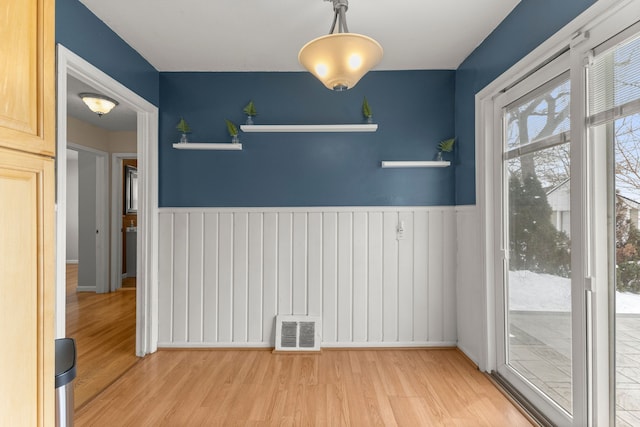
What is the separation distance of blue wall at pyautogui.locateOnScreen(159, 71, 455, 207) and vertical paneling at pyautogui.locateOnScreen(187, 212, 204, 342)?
40 cm

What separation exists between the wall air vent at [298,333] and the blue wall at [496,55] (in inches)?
67.9

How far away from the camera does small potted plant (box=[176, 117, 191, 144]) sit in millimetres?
3057

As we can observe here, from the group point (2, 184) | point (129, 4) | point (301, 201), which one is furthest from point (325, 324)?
point (129, 4)

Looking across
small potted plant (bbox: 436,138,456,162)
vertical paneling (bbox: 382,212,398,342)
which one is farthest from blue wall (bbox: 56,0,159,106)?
small potted plant (bbox: 436,138,456,162)

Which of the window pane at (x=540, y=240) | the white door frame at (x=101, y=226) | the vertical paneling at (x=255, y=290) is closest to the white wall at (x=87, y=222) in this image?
the white door frame at (x=101, y=226)

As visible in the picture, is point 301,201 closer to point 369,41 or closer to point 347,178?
point 347,178

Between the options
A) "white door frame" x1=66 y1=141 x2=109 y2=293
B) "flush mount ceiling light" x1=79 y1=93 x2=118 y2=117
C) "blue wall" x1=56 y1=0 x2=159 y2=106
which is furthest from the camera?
"white door frame" x1=66 y1=141 x2=109 y2=293

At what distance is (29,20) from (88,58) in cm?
141

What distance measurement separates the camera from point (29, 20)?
1013mm

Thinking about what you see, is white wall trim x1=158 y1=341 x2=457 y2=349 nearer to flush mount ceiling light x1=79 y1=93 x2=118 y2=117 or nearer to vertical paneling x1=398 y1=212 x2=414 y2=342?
vertical paneling x1=398 y1=212 x2=414 y2=342

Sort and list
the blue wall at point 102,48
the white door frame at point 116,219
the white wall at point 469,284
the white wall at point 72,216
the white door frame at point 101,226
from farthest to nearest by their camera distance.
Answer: the white wall at point 72,216, the white door frame at point 116,219, the white door frame at point 101,226, the white wall at point 469,284, the blue wall at point 102,48

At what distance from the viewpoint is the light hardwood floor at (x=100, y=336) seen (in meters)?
2.54

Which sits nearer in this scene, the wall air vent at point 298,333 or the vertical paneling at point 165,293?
the wall air vent at point 298,333

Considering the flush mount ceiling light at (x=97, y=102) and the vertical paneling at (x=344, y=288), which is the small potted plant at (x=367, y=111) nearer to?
the vertical paneling at (x=344, y=288)
